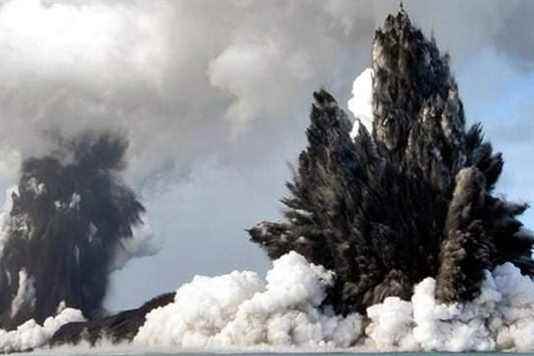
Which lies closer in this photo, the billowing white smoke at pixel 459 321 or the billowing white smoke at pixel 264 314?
the billowing white smoke at pixel 459 321

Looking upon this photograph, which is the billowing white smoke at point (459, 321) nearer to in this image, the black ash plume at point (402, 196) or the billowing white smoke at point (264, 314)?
the black ash plume at point (402, 196)

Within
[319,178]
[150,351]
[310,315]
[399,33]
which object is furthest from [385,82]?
[150,351]

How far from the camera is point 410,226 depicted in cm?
15475

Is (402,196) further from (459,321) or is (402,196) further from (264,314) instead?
(264,314)

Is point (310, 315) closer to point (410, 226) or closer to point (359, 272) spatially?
point (359, 272)

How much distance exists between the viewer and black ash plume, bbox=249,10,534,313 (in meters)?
151

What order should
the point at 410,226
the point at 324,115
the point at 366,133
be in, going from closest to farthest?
1. the point at 410,226
2. the point at 366,133
3. the point at 324,115

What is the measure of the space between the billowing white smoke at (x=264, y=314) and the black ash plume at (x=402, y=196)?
17.4 feet

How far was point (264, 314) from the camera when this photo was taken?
153000 millimetres

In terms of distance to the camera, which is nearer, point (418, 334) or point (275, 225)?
point (418, 334)

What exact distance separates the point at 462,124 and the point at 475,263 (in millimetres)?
29854

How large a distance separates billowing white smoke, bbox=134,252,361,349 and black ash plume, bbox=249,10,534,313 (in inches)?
209

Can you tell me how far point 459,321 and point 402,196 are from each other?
2386 centimetres

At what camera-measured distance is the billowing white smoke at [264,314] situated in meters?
152
